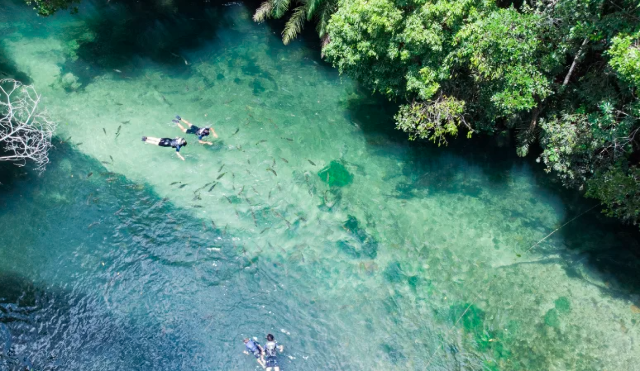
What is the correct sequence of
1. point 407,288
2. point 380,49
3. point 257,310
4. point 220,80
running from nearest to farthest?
1. point 257,310
2. point 407,288
3. point 380,49
4. point 220,80

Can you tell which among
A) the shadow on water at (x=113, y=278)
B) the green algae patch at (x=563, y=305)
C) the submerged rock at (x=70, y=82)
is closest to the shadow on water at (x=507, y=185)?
the green algae patch at (x=563, y=305)

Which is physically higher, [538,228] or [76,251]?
[538,228]

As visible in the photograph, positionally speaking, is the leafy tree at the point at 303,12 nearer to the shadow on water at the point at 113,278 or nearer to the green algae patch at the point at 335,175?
the green algae patch at the point at 335,175

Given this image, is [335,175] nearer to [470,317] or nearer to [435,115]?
[435,115]

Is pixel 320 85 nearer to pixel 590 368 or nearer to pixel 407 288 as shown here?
pixel 407 288

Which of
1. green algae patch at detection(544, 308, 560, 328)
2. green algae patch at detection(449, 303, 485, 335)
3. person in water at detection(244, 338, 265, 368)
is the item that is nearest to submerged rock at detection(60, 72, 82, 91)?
person in water at detection(244, 338, 265, 368)

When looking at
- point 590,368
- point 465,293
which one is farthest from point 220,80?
point 590,368
